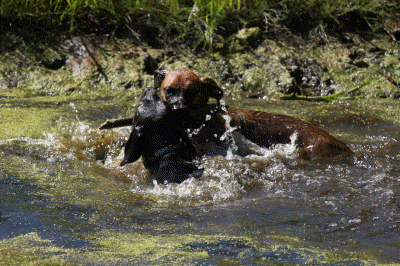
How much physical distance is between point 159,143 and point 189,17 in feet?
12.6

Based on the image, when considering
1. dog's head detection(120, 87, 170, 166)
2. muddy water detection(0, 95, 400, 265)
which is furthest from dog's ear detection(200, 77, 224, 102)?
dog's head detection(120, 87, 170, 166)

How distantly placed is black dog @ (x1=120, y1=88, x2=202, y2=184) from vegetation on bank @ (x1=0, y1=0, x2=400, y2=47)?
3453 mm

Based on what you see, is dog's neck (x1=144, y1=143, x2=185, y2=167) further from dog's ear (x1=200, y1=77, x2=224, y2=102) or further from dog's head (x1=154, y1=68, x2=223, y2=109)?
dog's ear (x1=200, y1=77, x2=224, y2=102)

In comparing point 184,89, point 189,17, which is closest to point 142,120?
point 184,89

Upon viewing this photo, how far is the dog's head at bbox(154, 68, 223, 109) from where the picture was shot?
371 centimetres

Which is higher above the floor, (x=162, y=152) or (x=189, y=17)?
(x=189, y=17)

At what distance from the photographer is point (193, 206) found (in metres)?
2.79

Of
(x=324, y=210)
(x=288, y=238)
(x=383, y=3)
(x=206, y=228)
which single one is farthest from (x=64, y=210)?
(x=383, y=3)

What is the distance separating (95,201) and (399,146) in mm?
2942

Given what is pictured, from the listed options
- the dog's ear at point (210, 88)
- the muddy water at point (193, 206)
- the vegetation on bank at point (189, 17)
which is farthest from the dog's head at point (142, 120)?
the vegetation on bank at point (189, 17)

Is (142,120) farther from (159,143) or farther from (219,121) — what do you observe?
(219,121)

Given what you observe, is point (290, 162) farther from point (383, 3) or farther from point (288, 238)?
point (383, 3)

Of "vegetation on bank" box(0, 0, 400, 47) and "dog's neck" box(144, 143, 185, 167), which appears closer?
"dog's neck" box(144, 143, 185, 167)

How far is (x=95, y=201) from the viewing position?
275cm
